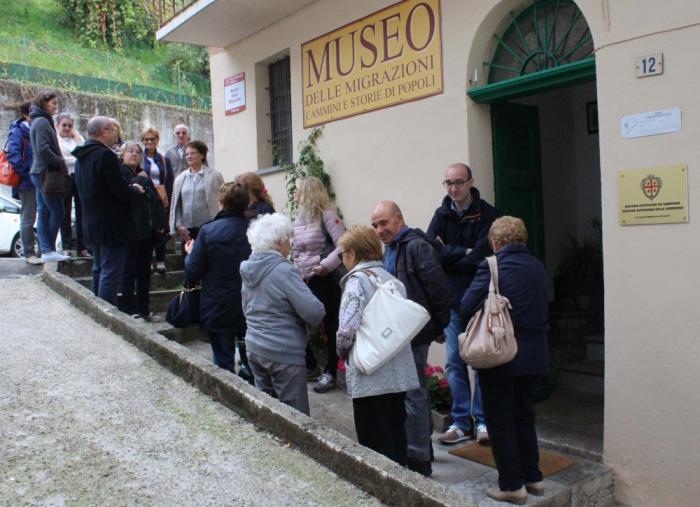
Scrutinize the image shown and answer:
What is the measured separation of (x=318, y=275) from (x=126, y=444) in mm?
2673

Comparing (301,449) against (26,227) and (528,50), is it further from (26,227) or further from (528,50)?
(26,227)

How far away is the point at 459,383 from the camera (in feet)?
16.4

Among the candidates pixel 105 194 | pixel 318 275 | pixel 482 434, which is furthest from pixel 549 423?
→ pixel 105 194

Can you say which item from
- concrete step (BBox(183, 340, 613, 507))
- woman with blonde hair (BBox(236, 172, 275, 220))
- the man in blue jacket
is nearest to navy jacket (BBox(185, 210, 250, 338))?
woman with blonde hair (BBox(236, 172, 275, 220))

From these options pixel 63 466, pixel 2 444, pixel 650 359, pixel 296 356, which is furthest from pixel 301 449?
pixel 650 359

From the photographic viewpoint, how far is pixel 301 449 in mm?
3391

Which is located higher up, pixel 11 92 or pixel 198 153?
pixel 11 92

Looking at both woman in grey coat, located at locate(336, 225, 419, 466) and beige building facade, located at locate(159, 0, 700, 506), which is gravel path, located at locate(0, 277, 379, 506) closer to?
woman in grey coat, located at locate(336, 225, 419, 466)

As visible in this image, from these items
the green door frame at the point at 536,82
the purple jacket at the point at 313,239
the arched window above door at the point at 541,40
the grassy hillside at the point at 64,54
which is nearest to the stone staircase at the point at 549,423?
the purple jacket at the point at 313,239

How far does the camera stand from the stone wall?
16.5m

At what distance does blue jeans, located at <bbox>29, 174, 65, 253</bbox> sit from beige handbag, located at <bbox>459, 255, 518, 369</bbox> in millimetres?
4795

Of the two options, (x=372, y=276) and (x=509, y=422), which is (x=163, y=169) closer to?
(x=372, y=276)

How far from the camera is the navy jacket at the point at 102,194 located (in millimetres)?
5637

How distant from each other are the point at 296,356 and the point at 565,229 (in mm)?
3925
